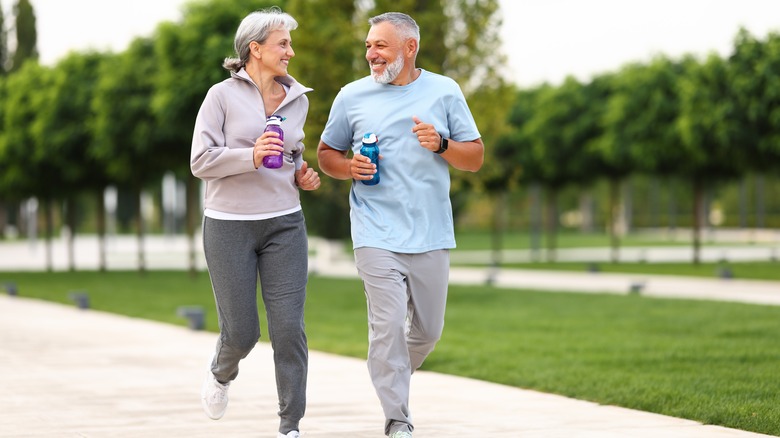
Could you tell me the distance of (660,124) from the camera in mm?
28078

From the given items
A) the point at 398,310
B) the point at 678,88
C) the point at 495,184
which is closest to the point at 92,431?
the point at 398,310

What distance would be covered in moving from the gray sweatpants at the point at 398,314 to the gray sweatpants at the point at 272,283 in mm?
326

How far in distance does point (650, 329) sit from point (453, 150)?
8018 millimetres

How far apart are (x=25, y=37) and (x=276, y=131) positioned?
228ft

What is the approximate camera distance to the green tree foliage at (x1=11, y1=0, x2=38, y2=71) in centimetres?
7125

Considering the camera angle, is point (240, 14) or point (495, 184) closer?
point (240, 14)

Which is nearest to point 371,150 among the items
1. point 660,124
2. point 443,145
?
point 443,145

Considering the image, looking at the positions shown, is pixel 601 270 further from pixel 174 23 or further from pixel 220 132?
pixel 220 132

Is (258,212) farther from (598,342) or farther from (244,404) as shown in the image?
(598,342)

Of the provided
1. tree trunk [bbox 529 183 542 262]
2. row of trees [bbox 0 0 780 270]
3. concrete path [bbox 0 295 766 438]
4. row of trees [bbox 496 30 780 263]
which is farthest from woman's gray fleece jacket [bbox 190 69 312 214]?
tree trunk [bbox 529 183 542 262]

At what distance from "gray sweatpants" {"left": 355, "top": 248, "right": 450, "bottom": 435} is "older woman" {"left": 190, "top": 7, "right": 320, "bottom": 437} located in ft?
1.11

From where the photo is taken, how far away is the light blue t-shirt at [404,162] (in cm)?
618

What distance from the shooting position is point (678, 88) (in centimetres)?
2748

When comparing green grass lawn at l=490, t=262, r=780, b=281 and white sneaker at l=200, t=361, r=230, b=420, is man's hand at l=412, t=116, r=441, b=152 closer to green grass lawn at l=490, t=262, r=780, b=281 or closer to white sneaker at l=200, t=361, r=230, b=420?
white sneaker at l=200, t=361, r=230, b=420
